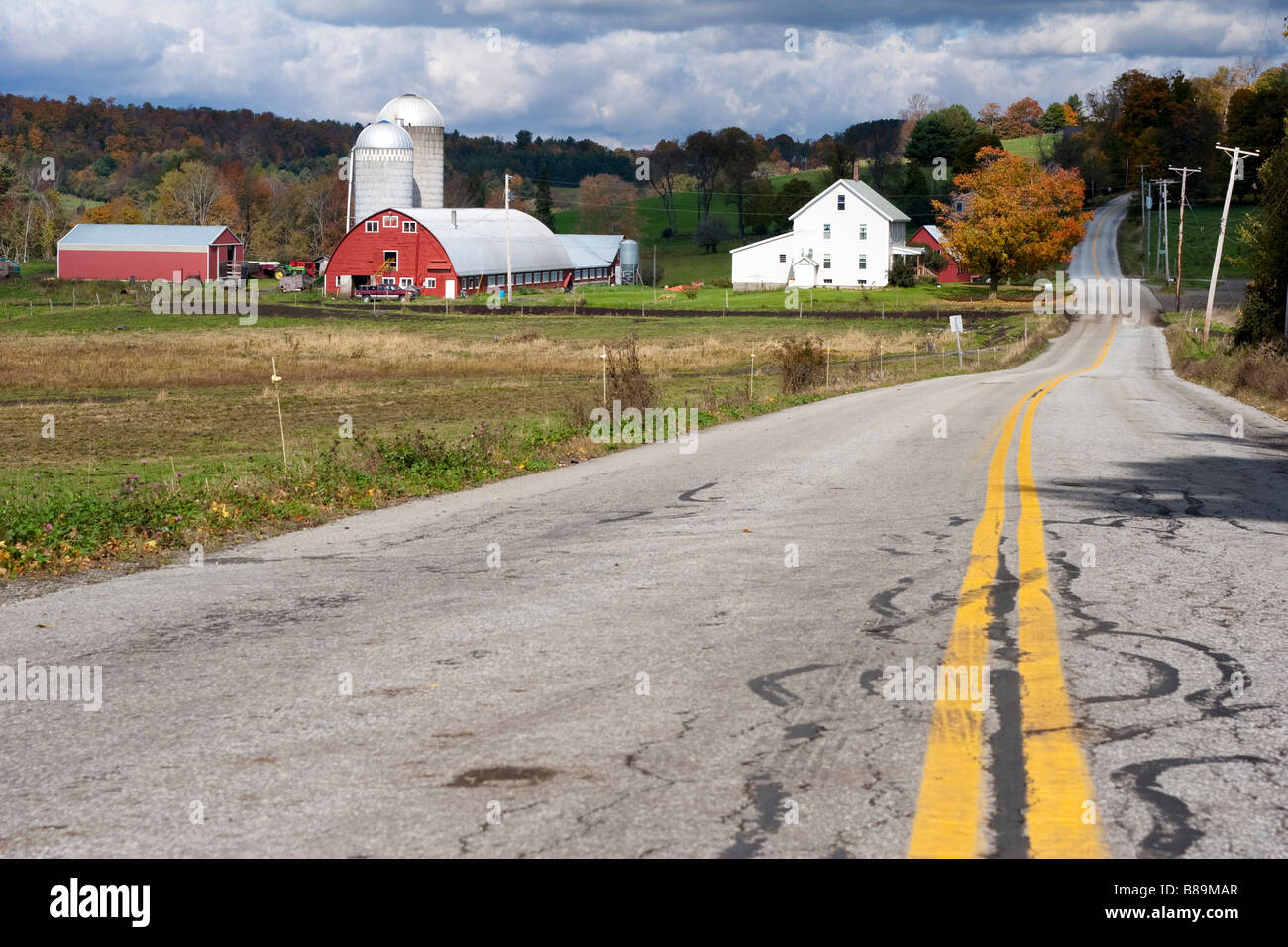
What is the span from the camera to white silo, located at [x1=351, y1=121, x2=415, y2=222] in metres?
111

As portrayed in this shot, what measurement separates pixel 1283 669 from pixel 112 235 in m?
107

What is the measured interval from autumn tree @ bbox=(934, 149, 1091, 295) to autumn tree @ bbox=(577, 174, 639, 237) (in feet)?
240

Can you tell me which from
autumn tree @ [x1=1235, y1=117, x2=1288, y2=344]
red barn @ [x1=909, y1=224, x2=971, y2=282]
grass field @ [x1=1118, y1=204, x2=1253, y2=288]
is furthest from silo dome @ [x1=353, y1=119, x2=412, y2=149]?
autumn tree @ [x1=1235, y1=117, x2=1288, y2=344]

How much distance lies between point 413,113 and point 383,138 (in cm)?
678

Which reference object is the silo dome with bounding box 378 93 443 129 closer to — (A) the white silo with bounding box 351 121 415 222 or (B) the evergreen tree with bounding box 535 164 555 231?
(A) the white silo with bounding box 351 121 415 222

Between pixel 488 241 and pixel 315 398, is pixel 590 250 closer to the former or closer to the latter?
pixel 488 241

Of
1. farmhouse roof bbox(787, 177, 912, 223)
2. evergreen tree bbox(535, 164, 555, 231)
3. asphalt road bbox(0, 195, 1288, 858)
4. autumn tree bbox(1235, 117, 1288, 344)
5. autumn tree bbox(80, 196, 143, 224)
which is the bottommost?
asphalt road bbox(0, 195, 1288, 858)

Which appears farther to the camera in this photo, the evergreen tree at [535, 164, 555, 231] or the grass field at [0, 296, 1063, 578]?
the evergreen tree at [535, 164, 555, 231]

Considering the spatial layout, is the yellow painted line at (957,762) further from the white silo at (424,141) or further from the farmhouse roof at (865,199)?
the white silo at (424,141)

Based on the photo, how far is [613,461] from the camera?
655 inches

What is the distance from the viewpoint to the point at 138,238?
329 ft

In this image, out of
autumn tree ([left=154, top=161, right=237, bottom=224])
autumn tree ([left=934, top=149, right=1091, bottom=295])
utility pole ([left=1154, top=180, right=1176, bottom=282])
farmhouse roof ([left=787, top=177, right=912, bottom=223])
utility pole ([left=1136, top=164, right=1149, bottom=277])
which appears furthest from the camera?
autumn tree ([left=154, top=161, right=237, bottom=224])

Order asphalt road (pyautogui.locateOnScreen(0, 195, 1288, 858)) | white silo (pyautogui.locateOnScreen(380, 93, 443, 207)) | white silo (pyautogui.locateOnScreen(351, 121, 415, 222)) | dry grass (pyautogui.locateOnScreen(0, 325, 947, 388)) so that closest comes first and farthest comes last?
asphalt road (pyautogui.locateOnScreen(0, 195, 1288, 858)), dry grass (pyautogui.locateOnScreen(0, 325, 947, 388)), white silo (pyautogui.locateOnScreen(351, 121, 415, 222)), white silo (pyautogui.locateOnScreen(380, 93, 443, 207))
